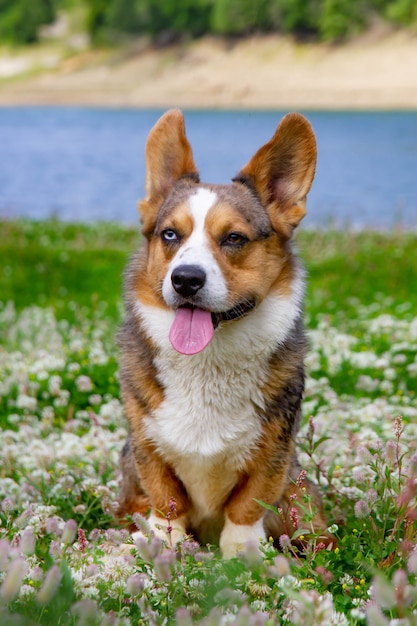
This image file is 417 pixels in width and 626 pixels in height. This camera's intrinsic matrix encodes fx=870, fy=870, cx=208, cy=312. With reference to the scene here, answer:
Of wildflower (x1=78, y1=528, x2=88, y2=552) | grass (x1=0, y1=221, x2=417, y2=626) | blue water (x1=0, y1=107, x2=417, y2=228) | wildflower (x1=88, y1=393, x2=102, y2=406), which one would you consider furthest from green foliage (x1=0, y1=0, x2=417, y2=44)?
wildflower (x1=78, y1=528, x2=88, y2=552)

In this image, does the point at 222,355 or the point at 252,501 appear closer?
the point at 252,501

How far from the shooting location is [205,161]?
23.1 meters

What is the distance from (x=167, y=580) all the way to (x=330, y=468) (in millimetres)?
2157

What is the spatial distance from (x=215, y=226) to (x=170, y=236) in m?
0.22

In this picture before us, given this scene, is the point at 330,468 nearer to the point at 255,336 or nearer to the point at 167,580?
the point at 255,336

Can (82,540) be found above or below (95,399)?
above

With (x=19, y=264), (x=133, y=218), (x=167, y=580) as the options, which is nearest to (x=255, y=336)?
(x=167, y=580)

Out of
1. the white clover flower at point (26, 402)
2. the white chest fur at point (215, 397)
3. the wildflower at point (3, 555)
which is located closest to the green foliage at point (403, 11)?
the white clover flower at point (26, 402)

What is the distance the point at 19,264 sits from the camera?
10.2 m

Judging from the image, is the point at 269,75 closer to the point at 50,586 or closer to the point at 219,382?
the point at 219,382

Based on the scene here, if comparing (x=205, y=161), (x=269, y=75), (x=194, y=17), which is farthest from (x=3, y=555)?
(x=194, y=17)

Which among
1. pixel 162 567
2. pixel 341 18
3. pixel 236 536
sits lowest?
pixel 341 18

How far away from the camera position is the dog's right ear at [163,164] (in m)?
4.23

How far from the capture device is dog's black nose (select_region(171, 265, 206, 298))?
357 centimetres
